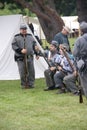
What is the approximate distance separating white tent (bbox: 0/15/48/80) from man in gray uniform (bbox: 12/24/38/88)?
2.23m

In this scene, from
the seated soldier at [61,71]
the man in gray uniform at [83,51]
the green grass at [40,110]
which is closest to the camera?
the green grass at [40,110]

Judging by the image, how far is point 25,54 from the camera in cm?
1384

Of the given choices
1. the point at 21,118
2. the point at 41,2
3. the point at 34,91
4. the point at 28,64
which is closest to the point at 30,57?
the point at 28,64

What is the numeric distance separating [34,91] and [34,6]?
5.43 metres

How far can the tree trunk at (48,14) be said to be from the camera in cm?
1667

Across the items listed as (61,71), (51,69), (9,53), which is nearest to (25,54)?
(51,69)

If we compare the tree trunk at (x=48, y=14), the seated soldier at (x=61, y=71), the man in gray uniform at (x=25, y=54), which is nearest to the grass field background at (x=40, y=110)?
the seated soldier at (x=61, y=71)

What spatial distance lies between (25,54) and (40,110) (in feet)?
12.7

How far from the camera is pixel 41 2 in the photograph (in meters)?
16.8

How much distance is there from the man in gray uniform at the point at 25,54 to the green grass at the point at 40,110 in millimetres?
428

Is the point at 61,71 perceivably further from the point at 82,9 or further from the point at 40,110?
the point at 82,9

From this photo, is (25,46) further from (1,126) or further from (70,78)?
(1,126)

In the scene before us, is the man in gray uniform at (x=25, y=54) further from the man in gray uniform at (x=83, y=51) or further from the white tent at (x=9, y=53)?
the man in gray uniform at (x=83, y=51)

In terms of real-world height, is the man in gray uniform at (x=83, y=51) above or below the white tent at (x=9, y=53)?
above
